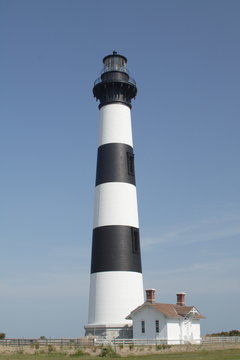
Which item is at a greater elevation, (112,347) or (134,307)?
(134,307)

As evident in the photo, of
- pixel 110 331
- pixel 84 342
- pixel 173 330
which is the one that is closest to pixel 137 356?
pixel 84 342

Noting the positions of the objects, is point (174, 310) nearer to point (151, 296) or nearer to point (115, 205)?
point (151, 296)

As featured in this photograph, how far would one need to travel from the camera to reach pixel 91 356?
27016 millimetres

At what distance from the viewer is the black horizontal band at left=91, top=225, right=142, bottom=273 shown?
1291 inches

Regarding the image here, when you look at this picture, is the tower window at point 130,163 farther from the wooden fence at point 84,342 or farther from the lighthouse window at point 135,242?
the wooden fence at point 84,342

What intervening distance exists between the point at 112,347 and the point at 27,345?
5.77 metres

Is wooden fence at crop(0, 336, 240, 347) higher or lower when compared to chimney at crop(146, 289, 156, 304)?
lower

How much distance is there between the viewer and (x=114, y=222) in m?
33.5

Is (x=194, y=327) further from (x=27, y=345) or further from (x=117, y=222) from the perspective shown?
(x=27, y=345)

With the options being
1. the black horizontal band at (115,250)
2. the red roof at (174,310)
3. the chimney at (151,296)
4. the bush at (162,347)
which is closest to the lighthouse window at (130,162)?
the black horizontal band at (115,250)

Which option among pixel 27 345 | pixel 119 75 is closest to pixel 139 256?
pixel 27 345

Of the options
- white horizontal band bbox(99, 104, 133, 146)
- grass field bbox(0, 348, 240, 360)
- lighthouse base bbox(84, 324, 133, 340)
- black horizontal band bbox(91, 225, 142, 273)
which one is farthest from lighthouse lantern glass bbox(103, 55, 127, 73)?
grass field bbox(0, 348, 240, 360)

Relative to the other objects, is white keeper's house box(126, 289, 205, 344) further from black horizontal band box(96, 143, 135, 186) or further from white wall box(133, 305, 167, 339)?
black horizontal band box(96, 143, 135, 186)

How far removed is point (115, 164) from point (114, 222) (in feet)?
13.5
